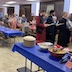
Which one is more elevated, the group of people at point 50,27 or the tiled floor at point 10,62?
the group of people at point 50,27

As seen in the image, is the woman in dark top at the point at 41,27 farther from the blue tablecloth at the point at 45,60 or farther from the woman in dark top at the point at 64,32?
the blue tablecloth at the point at 45,60

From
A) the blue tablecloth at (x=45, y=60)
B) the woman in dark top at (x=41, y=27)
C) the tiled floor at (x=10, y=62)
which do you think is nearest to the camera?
the blue tablecloth at (x=45, y=60)

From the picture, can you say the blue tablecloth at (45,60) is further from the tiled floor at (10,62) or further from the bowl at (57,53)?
the tiled floor at (10,62)

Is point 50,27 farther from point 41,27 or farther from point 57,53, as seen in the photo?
point 57,53

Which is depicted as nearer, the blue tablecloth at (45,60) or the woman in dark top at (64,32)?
the blue tablecloth at (45,60)

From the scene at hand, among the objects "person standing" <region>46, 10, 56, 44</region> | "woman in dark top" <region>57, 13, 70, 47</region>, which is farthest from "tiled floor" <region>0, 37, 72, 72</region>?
"woman in dark top" <region>57, 13, 70, 47</region>

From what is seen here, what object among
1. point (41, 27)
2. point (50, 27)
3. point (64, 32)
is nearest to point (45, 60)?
point (41, 27)

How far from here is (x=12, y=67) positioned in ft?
11.3

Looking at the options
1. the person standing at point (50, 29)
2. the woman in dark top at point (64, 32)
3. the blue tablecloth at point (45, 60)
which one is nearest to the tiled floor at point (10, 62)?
the blue tablecloth at point (45, 60)

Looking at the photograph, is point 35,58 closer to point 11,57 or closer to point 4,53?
point 11,57

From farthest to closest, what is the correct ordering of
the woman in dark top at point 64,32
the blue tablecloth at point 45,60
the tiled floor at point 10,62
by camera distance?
the woman in dark top at point 64,32 → the tiled floor at point 10,62 → the blue tablecloth at point 45,60

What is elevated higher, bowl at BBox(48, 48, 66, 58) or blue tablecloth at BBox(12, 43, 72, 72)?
bowl at BBox(48, 48, 66, 58)

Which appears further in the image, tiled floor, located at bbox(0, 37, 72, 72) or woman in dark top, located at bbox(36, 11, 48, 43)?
woman in dark top, located at bbox(36, 11, 48, 43)

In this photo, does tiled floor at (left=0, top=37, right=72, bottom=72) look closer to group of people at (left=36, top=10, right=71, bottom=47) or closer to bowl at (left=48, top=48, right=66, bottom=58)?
group of people at (left=36, top=10, right=71, bottom=47)
